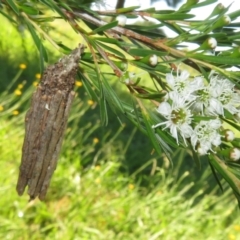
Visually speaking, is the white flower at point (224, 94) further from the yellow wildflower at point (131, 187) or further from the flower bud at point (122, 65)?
the yellow wildflower at point (131, 187)

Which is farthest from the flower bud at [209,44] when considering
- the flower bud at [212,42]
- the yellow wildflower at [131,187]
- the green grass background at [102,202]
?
the yellow wildflower at [131,187]

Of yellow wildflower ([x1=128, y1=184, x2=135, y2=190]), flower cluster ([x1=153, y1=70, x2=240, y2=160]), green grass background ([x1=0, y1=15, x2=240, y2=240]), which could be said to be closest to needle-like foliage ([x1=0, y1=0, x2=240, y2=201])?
flower cluster ([x1=153, y1=70, x2=240, y2=160])

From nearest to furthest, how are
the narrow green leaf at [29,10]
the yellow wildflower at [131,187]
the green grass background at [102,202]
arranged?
the narrow green leaf at [29,10] → the green grass background at [102,202] → the yellow wildflower at [131,187]

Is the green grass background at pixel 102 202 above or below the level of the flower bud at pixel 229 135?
below

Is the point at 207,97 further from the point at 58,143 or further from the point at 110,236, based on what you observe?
the point at 110,236

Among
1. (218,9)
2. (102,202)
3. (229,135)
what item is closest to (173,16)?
(218,9)

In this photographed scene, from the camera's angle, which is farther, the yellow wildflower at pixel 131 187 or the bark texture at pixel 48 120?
the yellow wildflower at pixel 131 187
